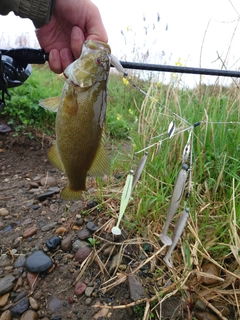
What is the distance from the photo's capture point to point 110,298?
76.3 inches

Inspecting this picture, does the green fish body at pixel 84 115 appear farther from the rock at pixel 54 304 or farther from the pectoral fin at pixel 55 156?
the rock at pixel 54 304

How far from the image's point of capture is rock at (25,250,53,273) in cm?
206

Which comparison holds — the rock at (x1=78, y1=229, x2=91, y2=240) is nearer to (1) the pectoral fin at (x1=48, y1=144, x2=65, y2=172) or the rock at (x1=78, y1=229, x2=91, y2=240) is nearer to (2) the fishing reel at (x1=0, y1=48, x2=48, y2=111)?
(1) the pectoral fin at (x1=48, y1=144, x2=65, y2=172)

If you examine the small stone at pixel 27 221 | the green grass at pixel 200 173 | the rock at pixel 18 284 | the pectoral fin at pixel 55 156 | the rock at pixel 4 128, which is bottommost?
the rock at pixel 18 284

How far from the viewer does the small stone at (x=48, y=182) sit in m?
3.11

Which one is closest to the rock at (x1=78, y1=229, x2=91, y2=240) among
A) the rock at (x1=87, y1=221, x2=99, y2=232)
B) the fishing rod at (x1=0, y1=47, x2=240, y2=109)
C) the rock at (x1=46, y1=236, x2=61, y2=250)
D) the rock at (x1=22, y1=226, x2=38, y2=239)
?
the rock at (x1=87, y1=221, x2=99, y2=232)

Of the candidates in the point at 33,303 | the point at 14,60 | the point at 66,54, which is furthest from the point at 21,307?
the point at 66,54

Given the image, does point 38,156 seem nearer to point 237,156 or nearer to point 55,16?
point 55,16

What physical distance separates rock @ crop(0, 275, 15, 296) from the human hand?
1442 millimetres

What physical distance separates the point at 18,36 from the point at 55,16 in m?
7.76

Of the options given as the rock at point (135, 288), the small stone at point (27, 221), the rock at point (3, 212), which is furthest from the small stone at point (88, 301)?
the rock at point (3, 212)

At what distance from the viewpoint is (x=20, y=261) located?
2.17m

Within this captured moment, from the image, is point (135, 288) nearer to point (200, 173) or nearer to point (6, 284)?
point (6, 284)

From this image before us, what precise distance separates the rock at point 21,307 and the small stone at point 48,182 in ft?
4.43
